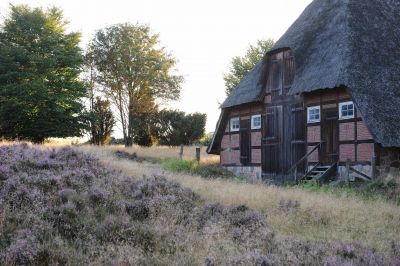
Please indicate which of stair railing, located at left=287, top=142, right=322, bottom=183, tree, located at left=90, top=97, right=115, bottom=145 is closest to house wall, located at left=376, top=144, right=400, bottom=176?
stair railing, located at left=287, top=142, right=322, bottom=183

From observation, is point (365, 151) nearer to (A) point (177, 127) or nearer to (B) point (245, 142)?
(B) point (245, 142)

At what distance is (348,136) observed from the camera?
1947 centimetres

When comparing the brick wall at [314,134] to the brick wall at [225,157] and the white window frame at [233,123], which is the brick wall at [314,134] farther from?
the brick wall at [225,157]

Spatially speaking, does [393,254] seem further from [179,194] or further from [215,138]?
[215,138]

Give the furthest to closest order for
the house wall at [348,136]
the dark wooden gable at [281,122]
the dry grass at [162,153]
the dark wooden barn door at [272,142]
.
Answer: the dry grass at [162,153] < the dark wooden barn door at [272,142] < the dark wooden gable at [281,122] < the house wall at [348,136]

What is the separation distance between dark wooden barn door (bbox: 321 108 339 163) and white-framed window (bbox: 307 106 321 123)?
1.24 ft

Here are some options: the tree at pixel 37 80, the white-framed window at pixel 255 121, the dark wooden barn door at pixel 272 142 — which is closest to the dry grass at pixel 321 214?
the dark wooden barn door at pixel 272 142

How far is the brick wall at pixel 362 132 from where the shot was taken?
61.3 feet

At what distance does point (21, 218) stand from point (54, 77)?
1050 inches

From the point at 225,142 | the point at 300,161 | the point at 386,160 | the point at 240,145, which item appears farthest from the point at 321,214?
the point at 225,142

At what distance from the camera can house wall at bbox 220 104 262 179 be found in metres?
25.1

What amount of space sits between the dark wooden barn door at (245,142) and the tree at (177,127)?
17.9 m

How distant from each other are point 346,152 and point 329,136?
1199 millimetres

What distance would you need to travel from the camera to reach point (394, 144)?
17453 millimetres
